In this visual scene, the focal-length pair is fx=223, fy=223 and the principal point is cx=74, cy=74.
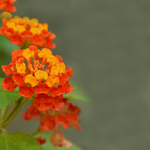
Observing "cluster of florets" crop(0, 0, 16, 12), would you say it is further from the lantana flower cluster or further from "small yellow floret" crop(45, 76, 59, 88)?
"small yellow floret" crop(45, 76, 59, 88)

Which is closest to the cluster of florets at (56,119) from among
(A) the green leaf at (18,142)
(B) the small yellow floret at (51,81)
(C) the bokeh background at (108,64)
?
(A) the green leaf at (18,142)

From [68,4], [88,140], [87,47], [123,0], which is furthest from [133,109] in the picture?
[68,4]

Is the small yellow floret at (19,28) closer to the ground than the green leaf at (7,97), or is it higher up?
higher up

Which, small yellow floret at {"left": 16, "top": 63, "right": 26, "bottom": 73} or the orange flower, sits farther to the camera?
the orange flower

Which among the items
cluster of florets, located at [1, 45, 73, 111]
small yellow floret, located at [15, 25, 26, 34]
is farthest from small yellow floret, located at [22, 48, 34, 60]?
small yellow floret, located at [15, 25, 26, 34]

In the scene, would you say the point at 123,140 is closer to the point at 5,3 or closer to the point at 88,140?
the point at 88,140

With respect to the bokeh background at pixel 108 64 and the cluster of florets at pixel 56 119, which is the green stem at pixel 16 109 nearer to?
the cluster of florets at pixel 56 119

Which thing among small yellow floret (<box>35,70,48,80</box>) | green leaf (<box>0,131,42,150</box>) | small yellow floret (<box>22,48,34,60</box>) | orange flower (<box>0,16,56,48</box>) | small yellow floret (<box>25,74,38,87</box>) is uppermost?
orange flower (<box>0,16,56,48</box>)

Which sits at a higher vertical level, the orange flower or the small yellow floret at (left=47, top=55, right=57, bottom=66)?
the orange flower
